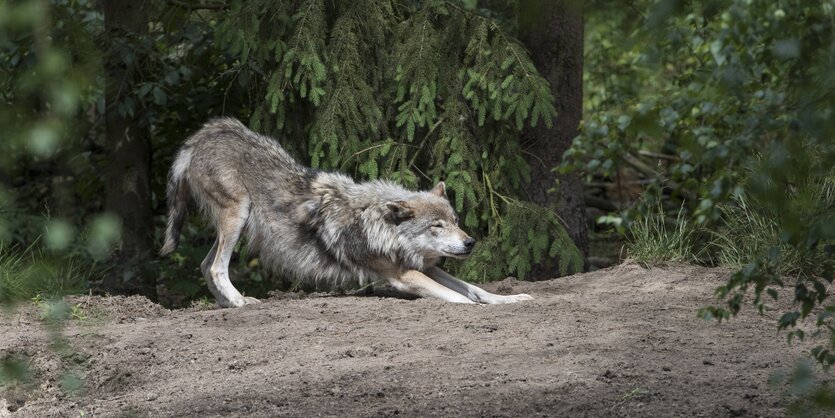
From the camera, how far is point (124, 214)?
9.48m

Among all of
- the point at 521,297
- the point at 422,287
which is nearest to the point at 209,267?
the point at 422,287

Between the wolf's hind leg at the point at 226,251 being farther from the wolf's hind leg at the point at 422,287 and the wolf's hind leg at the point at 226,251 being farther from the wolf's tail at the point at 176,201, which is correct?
the wolf's hind leg at the point at 422,287

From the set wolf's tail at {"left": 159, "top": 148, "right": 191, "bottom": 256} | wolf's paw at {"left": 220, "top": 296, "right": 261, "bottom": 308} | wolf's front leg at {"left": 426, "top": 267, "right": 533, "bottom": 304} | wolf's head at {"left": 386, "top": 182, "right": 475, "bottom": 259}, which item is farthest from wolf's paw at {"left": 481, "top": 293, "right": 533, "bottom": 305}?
wolf's tail at {"left": 159, "top": 148, "right": 191, "bottom": 256}

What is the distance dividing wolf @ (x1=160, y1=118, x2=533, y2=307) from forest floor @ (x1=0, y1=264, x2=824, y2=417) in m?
0.64

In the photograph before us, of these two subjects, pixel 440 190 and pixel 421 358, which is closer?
pixel 421 358

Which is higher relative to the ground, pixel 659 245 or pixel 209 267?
pixel 659 245

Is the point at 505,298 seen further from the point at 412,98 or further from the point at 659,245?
the point at 412,98

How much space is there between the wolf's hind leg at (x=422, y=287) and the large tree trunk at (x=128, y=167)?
275 centimetres

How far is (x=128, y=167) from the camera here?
30.9ft

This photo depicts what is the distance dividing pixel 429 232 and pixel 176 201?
2.24 meters

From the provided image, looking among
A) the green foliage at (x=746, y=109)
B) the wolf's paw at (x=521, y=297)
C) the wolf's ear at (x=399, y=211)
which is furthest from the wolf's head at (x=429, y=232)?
the green foliage at (x=746, y=109)

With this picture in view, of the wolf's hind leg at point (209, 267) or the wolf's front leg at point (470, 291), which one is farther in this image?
the wolf's hind leg at point (209, 267)

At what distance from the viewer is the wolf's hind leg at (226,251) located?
7.78 metres

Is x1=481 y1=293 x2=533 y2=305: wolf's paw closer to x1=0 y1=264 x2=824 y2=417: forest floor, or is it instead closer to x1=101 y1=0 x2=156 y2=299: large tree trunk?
x1=0 y1=264 x2=824 y2=417: forest floor
